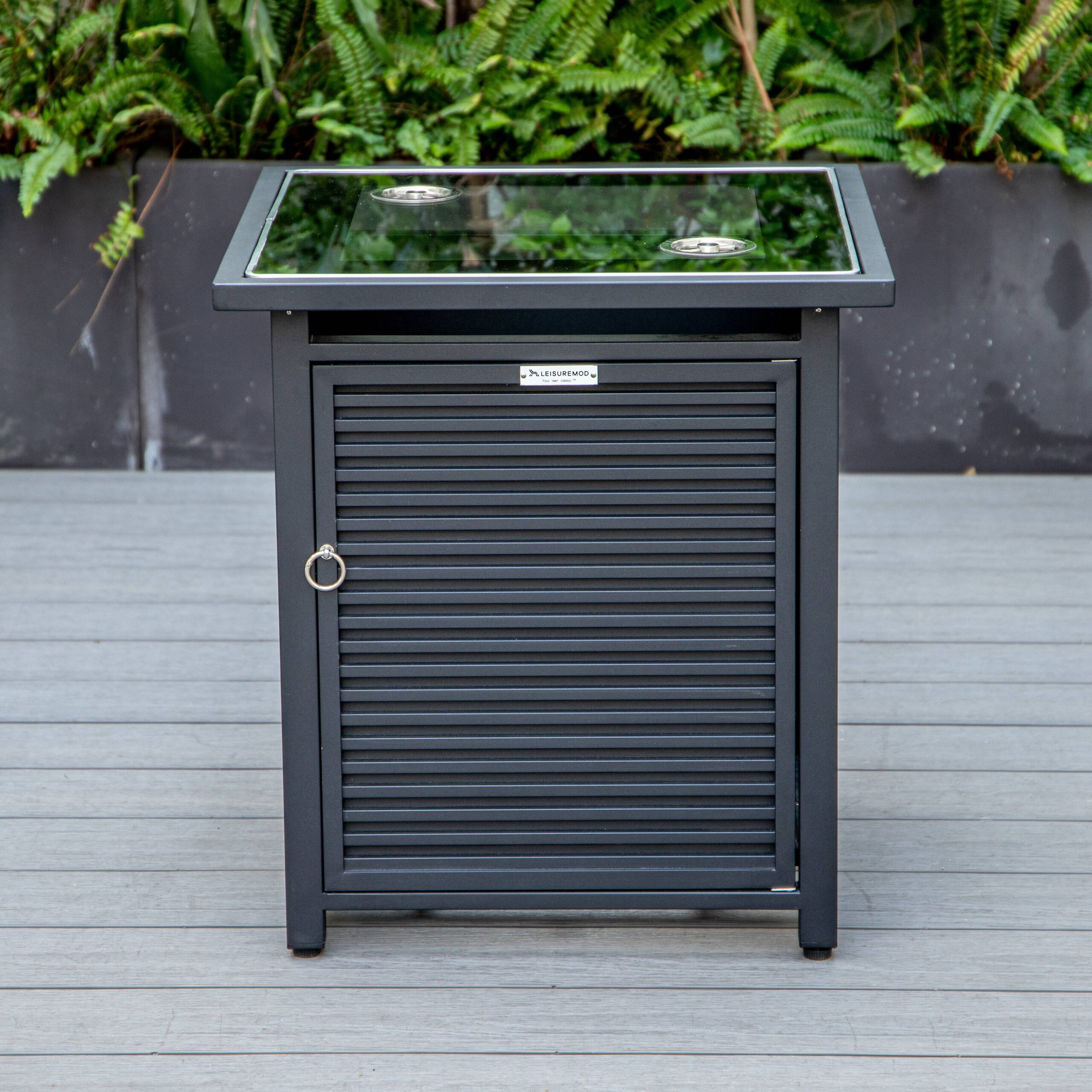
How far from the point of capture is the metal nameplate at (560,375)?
174 cm

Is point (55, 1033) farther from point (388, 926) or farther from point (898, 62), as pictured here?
point (898, 62)

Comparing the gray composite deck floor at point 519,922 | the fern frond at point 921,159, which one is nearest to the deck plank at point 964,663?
the gray composite deck floor at point 519,922

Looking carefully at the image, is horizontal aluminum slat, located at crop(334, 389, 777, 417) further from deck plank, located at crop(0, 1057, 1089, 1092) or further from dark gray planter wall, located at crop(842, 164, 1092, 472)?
dark gray planter wall, located at crop(842, 164, 1092, 472)

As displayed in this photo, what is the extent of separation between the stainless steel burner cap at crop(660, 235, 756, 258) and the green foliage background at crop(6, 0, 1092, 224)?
2312mm

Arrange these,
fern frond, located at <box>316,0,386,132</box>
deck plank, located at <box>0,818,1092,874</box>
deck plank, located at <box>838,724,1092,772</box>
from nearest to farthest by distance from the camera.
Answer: deck plank, located at <box>0,818,1092,874</box>
deck plank, located at <box>838,724,1092,772</box>
fern frond, located at <box>316,0,386,132</box>

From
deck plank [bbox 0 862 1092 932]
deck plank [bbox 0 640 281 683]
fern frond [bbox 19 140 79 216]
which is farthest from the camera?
fern frond [bbox 19 140 79 216]

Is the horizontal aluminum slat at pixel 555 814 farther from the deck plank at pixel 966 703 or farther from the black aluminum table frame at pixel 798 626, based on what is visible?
the deck plank at pixel 966 703

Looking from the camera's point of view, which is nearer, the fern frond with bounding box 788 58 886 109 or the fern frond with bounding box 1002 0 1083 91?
the fern frond with bounding box 1002 0 1083 91

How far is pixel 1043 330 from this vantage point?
4.04 metres

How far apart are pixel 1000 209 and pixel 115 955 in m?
3.14

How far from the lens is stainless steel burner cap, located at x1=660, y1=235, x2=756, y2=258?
1.76 m

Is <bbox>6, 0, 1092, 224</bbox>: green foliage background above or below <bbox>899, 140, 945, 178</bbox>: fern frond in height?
above

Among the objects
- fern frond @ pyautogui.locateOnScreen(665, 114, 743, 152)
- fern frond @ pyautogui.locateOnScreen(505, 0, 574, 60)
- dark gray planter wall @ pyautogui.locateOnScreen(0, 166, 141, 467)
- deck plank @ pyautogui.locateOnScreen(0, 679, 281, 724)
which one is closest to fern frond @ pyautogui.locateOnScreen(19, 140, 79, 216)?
dark gray planter wall @ pyautogui.locateOnScreen(0, 166, 141, 467)

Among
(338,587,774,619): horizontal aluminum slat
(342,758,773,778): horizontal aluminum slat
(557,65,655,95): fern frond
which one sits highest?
(557,65,655,95): fern frond
